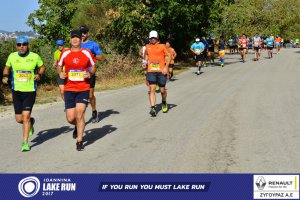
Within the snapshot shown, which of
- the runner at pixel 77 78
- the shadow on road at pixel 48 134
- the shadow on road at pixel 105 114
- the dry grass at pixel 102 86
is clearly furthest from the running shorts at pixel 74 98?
the dry grass at pixel 102 86

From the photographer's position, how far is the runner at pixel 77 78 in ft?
22.1

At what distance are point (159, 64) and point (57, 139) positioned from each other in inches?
129

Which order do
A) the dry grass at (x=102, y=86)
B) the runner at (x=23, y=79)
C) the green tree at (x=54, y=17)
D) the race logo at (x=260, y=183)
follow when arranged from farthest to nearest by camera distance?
1. the green tree at (x=54, y=17)
2. the dry grass at (x=102, y=86)
3. the runner at (x=23, y=79)
4. the race logo at (x=260, y=183)

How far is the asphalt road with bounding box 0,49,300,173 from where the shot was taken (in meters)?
5.92

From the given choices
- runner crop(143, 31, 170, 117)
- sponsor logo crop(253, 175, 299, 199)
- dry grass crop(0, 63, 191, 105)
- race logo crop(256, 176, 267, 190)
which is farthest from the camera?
dry grass crop(0, 63, 191, 105)

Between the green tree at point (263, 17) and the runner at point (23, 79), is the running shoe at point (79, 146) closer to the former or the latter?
the runner at point (23, 79)

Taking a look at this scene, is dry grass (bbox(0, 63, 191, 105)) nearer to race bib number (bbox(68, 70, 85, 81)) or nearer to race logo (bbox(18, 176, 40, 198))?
race bib number (bbox(68, 70, 85, 81))

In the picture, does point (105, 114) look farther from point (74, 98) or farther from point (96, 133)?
point (74, 98)

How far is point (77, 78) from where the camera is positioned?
6.79 m

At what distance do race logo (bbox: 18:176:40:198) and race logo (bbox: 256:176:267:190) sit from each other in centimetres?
248

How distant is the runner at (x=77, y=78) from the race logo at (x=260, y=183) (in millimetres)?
3112

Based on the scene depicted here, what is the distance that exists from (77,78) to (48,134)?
2.12 metres

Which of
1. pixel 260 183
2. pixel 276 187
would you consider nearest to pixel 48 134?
pixel 260 183

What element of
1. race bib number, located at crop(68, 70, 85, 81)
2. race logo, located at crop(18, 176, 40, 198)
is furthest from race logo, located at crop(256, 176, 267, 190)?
race bib number, located at crop(68, 70, 85, 81)
